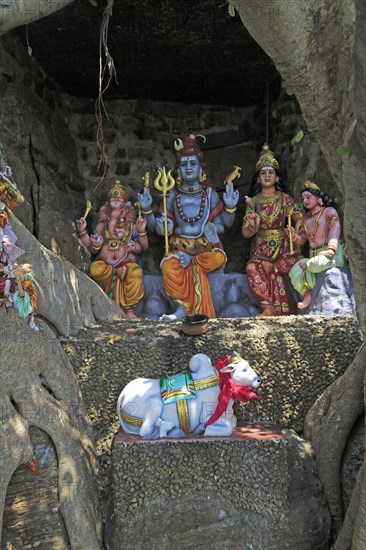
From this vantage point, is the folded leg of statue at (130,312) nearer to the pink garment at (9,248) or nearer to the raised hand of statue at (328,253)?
the raised hand of statue at (328,253)

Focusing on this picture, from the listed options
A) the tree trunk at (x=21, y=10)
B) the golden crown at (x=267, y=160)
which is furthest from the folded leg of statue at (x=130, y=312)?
the tree trunk at (x=21, y=10)

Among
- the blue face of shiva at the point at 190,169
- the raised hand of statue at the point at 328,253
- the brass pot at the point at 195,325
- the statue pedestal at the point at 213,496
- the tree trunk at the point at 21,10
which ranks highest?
the tree trunk at the point at 21,10

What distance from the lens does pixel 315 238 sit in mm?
5957

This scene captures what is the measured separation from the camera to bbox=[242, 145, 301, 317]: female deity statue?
609 cm

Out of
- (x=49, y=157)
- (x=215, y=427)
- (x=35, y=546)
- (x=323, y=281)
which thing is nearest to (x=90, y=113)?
(x=49, y=157)

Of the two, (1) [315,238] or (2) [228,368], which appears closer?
(2) [228,368]

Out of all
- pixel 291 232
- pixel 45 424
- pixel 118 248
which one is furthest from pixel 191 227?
pixel 45 424

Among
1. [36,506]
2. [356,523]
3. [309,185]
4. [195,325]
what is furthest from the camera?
[309,185]

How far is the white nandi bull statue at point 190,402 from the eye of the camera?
390cm

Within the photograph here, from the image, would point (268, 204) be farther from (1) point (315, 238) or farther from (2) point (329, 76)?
(2) point (329, 76)

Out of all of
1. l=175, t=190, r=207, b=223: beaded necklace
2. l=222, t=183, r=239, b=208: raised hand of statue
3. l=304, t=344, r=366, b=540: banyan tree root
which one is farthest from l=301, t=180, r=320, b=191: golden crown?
l=304, t=344, r=366, b=540: banyan tree root

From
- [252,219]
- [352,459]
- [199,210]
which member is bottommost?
[352,459]

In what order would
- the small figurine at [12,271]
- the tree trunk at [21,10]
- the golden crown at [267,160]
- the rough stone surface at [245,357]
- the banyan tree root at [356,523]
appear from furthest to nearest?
the golden crown at [267,160]
the rough stone surface at [245,357]
the small figurine at [12,271]
the tree trunk at [21,10]
the banyan tree root at [356,523]

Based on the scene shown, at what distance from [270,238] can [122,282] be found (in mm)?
1534
